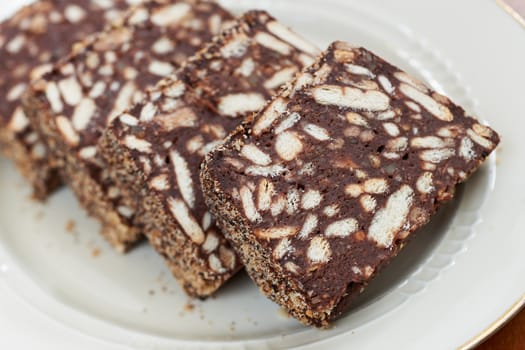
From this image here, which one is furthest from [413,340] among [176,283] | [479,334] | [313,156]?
[176,283]

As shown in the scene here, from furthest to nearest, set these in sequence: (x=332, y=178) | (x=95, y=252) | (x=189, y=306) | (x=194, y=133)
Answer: (x=95, y=252) < (x=189, y=306) < (x=194, y=133) < (x=332, y=178)

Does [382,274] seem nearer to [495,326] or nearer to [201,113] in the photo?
[495,326]

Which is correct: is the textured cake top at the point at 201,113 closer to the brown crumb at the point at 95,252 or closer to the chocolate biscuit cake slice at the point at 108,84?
the chocolate biscuit cake slice at the point at 108,84

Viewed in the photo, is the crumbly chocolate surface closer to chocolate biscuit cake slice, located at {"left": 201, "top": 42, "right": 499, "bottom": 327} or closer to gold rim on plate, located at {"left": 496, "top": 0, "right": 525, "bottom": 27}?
chocolate biscuit cake slice, located at {"left": 201, "top": 42, "right": 499, "bottom": 327}

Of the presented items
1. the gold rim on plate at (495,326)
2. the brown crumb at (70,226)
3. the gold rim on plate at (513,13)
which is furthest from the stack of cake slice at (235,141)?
the gold rim on plate at (513,13)

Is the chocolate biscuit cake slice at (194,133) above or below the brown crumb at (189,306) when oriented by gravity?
above

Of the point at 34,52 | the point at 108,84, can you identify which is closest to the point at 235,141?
the point at 108,84

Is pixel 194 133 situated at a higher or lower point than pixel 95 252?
higher
